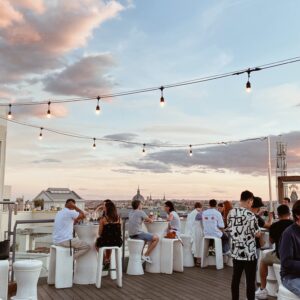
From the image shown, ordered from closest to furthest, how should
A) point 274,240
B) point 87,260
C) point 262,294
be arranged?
point 274,240, point 262,294, point 87,260

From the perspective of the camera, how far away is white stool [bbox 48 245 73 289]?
5879mm

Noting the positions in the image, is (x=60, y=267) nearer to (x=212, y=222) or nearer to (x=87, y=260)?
(x=87, y=260)

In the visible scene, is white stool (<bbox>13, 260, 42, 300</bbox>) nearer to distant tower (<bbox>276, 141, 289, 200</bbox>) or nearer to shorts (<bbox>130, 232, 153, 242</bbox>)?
shorts (<bbox>130, 232, 153, 242</bbox>)

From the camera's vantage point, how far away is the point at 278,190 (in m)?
10.8

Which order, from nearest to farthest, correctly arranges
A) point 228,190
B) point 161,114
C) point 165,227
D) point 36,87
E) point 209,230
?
1. point 165,227
2. point 209,230
3. point 36,87
4. point 161,114
5. point 228,190

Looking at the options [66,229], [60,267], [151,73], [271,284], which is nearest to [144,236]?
[66,229]

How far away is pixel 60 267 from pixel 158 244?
2058mm

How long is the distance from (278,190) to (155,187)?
885cm

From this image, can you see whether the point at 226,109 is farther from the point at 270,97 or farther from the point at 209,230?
the point at 209,230

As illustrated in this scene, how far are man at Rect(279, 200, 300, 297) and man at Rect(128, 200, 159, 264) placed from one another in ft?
13.5

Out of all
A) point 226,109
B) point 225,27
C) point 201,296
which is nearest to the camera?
point 201,296

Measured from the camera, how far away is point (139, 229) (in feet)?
23.9

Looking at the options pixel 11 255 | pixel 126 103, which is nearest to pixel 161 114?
pixel 126 103

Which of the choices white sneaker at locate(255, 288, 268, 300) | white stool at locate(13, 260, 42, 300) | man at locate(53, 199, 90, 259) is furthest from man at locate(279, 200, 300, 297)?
man at locate(53, 199, 90, 259)
